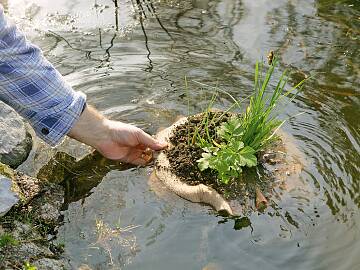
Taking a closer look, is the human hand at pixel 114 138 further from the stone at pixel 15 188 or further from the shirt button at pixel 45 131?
the stone at pixel 15 188

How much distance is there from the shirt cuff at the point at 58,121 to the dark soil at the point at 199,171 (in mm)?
752

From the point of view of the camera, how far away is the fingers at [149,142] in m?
3.85

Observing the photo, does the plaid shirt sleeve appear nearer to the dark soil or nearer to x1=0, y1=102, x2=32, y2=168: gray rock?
Result: x1=0, y1=102, x2=32, y2=168: gray rock

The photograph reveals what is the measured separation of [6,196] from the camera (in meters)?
3.22

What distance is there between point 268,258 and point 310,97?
1.91 m

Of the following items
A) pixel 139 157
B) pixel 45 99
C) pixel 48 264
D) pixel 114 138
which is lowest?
pixel 139 157

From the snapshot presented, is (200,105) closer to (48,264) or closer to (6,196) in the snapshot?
(6,196)

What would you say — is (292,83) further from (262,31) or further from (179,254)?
(179,254)

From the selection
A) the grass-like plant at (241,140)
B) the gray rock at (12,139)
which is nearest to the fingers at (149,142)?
the grass-like plant at (241,140)

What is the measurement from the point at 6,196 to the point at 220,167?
1.35m

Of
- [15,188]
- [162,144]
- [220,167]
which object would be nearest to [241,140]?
[220,167]

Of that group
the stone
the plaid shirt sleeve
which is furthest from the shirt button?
the stone

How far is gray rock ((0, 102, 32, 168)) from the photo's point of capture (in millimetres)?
3979

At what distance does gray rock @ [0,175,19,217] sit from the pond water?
0.38 metres
